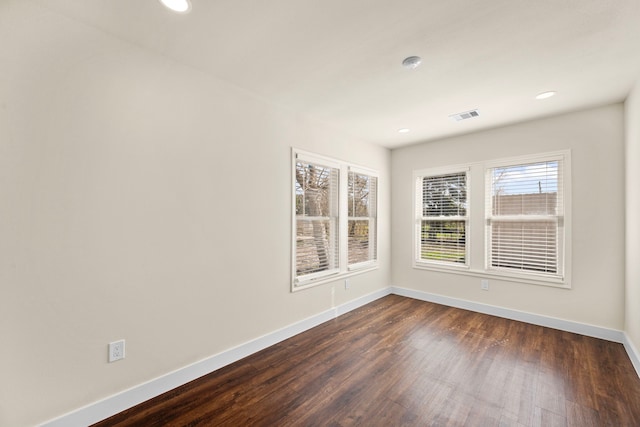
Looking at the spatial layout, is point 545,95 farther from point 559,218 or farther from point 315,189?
point 315,189

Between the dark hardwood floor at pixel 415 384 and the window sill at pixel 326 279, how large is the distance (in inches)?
20.9

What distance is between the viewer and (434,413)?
1.92m

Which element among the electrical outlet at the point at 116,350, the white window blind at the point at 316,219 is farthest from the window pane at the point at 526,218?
the electrical outlet at the point at 116,350

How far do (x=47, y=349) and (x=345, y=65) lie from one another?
9.15 feet

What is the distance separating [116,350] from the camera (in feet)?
6.29

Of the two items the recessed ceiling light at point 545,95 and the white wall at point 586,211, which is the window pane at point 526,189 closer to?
the white wall at point 586,211

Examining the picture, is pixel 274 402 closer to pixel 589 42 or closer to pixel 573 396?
pixel 573 396

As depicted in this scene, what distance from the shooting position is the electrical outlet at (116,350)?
6.21 ft

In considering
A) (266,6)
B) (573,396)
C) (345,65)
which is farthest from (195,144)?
(573,396)

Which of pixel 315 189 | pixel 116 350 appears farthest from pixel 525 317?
pixel 116 350

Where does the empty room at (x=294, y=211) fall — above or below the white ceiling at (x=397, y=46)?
below

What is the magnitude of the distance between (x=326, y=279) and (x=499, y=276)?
7.69ft

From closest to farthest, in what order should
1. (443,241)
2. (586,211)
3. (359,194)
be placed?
Answer: (586,211) < (359,194) < (443,241)

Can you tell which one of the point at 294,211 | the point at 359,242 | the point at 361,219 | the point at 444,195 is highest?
the point at 444,195
